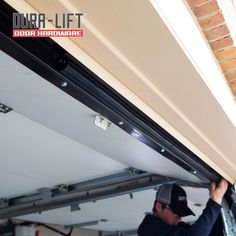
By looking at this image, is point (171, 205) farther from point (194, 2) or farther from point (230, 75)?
point (194, 2)

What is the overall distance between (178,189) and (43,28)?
1651 millimetres

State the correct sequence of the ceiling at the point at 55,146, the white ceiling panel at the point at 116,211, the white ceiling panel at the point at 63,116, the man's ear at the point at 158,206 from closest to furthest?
the white ceiling panel at the point at 63,116, the ceiling at the point at 55,146, the man's ear at the point at 158,206, the white ceiling panel at the point at 116,211

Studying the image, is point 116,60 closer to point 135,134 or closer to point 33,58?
point 33,58

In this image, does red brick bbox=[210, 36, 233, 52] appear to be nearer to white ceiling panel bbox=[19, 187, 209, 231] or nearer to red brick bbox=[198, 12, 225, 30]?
red brick bbox=[198, 12, 225, 30]

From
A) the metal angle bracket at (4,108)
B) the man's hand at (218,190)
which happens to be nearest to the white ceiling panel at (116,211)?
the man's hand at (218,190)

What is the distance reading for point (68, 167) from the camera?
2.41m

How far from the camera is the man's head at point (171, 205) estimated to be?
85.9 inches

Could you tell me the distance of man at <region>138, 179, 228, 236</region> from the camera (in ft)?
6.30

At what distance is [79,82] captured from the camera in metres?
1.11

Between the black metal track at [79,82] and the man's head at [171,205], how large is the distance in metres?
0.59

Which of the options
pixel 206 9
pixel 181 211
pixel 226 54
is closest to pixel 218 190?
pixel 181 211

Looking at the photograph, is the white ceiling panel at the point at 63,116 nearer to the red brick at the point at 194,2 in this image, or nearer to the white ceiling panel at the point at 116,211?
the red brick at the point at 194,2

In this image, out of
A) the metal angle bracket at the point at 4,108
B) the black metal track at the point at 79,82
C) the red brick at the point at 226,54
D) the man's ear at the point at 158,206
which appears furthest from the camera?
the man's ear at the point at 158,206

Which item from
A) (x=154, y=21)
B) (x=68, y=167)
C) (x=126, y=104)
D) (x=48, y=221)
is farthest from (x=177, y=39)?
(x=48, y=221)
